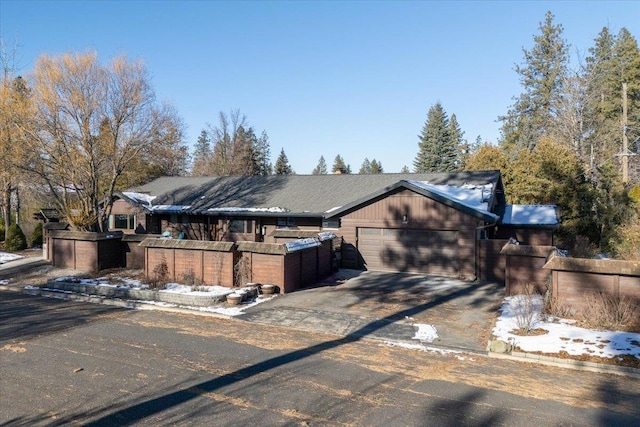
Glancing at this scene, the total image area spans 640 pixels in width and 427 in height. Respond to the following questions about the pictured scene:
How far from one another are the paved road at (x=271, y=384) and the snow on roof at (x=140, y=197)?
17101mm

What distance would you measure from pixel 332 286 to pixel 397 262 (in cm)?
430

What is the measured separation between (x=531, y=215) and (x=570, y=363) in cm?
1558

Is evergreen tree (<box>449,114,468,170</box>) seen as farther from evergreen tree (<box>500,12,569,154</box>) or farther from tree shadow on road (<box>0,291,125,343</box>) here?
tree shadow on road (<box>0,291,125,343</box>)

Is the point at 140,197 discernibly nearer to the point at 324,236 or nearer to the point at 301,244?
the point at 324,236

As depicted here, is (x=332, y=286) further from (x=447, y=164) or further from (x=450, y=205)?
(x=447, y=164)

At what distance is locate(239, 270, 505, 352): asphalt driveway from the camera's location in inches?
456

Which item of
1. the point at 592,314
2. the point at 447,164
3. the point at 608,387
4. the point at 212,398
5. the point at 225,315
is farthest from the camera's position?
the point at 447,164

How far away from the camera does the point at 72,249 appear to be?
21109 mm

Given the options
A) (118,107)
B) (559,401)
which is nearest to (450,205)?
(559,401)

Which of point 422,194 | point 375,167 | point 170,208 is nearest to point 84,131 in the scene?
point 170,208

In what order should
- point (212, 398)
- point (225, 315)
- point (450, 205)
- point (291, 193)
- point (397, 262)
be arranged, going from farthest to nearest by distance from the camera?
point (291, 193), point (397, 262), point (450, 205), point (225, 315), point (212, 398)

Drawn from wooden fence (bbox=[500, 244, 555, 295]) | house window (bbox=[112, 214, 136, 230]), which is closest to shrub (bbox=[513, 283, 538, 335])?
wooden fence (bbox=[500, 244, 555, 295])

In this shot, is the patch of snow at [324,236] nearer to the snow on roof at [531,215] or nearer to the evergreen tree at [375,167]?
the snow on roof at [531,215]

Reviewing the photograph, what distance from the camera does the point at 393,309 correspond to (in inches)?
544
